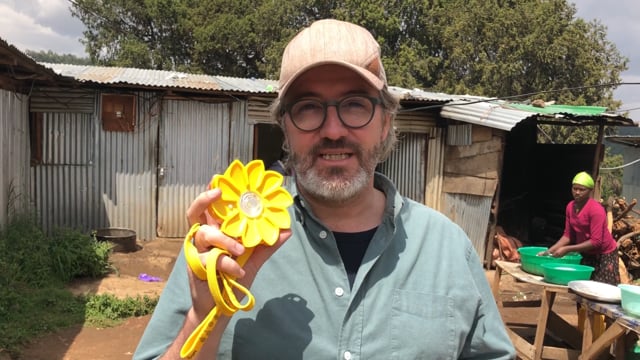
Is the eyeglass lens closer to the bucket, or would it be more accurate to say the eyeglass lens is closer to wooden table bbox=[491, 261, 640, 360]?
wooden table bbox=[491, 261, 640, 360]

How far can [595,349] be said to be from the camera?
4.16 metres

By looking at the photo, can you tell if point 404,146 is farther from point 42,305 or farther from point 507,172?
point 42,305

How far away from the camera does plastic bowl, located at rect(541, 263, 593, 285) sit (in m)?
4.71

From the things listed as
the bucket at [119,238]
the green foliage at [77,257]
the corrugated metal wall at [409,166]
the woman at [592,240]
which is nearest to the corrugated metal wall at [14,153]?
the green foliage at [77,257]

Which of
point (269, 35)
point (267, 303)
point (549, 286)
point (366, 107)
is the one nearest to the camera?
point (267, 303)

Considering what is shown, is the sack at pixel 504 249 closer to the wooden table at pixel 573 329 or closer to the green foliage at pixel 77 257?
the wooden table at pixel 573 329

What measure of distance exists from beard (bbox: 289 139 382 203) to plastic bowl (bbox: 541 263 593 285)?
3.98 meters

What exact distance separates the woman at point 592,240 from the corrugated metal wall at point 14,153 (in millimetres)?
7463

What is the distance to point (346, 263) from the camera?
4.97 ft

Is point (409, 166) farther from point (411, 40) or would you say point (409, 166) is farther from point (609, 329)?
point (411, 40)

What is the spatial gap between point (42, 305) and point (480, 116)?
7.54 m

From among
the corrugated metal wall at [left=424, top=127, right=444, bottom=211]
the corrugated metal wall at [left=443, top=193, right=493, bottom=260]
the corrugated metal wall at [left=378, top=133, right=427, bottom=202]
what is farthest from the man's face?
the corrugated metal wall at [left=424, top=127, right=444, bottom=211]

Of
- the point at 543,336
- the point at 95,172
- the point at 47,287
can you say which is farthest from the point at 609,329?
the point at 95,172

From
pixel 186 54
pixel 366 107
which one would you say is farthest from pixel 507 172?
pixel 186 54
